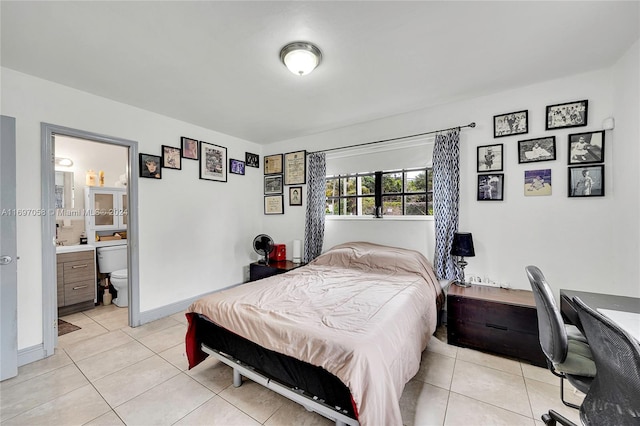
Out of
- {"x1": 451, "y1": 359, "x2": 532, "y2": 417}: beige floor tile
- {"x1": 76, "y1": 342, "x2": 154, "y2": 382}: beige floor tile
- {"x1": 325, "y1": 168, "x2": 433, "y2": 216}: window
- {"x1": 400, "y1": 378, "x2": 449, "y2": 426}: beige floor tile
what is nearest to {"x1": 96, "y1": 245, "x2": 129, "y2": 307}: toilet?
{"x1": 76, "y1": 342, "x2": 154, "y2": 382}: beige floor tile

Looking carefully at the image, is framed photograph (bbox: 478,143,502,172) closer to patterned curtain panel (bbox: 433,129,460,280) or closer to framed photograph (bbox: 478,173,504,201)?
framed photograph (bbox: 478,173,504,201)

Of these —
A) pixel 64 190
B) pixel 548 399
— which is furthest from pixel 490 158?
pixel 64 190

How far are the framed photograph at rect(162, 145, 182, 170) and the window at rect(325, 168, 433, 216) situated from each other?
2133 millimetres

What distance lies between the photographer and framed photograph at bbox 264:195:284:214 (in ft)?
14.5

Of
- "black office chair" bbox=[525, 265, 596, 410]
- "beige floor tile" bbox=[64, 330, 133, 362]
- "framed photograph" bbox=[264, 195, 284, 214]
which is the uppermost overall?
"framed photograph" bbox=[264, 195, 284, 214]

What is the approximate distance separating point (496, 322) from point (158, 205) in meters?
3.94

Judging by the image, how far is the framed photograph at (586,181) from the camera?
2262 mm

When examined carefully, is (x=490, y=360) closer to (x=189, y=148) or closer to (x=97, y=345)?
(x=97, y=345)

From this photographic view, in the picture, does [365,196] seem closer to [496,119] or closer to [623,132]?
[496,119]

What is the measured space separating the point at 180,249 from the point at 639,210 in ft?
15.2

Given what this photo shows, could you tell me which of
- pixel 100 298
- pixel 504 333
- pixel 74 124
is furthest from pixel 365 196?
pixel 100 298

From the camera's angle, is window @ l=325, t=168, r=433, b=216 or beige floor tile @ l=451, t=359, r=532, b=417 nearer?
beige floor tile @ l=451, t=359, r=532, b=417

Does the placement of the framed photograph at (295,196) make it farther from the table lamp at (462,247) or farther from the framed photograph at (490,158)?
the framed photograph at (490,158)

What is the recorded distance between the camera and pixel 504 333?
225cm
